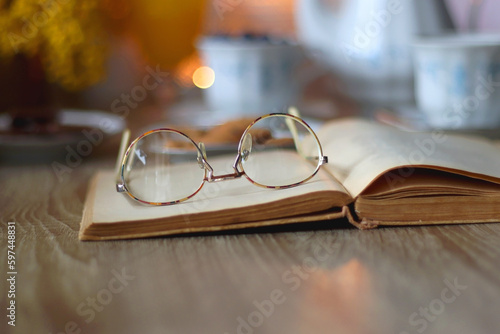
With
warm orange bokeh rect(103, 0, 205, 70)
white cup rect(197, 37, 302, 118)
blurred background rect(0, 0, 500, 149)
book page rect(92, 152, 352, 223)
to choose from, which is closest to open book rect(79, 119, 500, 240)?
book page rect(92, 152, 352, 223)

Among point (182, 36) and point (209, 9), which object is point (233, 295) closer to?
point (182, 36)

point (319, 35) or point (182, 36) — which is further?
point (182, 36)

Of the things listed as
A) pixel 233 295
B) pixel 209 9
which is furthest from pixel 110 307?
pixel 209 9

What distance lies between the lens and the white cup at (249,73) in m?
1.01

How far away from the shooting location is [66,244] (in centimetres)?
48

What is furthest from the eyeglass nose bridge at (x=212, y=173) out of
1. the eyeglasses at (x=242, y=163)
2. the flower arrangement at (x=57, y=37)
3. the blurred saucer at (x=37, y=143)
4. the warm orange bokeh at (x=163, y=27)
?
the warm orange bokeh at (x=163, y=27)

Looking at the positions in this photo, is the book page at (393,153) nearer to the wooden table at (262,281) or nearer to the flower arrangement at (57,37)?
the wooden table at (262,281)

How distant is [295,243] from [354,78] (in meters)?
0.66

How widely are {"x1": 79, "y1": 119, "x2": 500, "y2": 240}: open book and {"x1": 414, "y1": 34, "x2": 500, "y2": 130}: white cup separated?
0.32m

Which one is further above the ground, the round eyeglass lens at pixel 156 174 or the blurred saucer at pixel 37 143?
the round eyeglass lens at pixel 156 174

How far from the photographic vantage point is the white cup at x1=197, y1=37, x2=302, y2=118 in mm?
1008

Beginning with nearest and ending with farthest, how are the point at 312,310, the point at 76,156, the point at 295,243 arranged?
the point at 312,310
the point at 295,243
the point at 76,156

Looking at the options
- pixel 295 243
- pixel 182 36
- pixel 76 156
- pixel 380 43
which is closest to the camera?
pixel 295 243

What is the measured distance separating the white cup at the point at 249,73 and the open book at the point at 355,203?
514 millimetres
